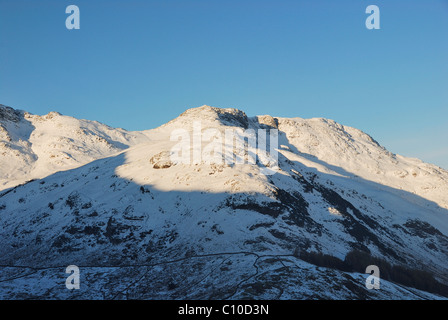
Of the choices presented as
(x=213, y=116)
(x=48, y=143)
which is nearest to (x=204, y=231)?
(x=48, y=143)

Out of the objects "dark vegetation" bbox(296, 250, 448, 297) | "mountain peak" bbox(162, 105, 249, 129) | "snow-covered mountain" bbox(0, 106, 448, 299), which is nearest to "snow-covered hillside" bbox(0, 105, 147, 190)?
"snow-covered mountain" bbox(0, 106, 448, 299)

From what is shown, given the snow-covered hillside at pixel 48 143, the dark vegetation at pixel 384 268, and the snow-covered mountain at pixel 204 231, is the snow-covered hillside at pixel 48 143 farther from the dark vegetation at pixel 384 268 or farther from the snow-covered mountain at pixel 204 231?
the dark vegetation at pixel 384 268

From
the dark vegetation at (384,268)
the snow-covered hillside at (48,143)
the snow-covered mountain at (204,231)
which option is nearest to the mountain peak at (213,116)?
the snow-covered hillside at (48,143)

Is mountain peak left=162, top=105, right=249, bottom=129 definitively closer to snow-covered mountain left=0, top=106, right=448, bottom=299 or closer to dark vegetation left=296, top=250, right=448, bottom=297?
Result: snow-covered mountain left=0, top=106, right=448, bottom=299

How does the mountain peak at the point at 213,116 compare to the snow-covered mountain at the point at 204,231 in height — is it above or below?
above

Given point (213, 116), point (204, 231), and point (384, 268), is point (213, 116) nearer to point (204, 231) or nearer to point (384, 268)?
point (204, 231)
